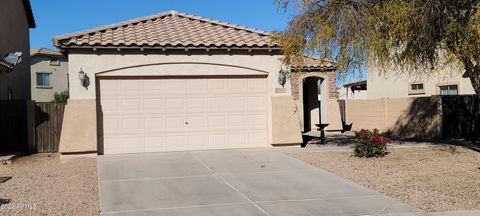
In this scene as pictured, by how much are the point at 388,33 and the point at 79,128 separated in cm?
906

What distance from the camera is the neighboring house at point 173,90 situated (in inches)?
605

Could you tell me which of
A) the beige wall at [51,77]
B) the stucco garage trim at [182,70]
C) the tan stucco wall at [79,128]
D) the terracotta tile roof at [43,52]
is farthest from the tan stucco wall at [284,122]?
the terracotta tile roof at [43,52]

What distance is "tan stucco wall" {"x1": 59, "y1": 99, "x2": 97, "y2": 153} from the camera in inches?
595

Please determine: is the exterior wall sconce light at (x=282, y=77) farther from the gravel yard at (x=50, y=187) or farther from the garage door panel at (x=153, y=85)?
the gravel yard at (x=50, y=187)

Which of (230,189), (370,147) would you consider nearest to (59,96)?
(370,147)

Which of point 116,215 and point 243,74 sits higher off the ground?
point 243,74

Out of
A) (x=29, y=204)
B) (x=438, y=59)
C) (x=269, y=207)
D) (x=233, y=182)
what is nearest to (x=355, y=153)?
(x=438, y=59)

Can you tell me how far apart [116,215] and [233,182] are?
335cm

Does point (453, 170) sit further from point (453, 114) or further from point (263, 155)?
point (453, 114)

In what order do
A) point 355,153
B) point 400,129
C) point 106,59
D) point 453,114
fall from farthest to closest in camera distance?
point 400,129 → point 453,114 → point 106,59 → point 355,153

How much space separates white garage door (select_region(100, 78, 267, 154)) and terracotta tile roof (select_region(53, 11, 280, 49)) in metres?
1.19

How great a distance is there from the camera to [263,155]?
15117mm

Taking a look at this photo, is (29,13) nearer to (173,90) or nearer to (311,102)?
(173,90)

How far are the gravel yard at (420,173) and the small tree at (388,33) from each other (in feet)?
7.73
